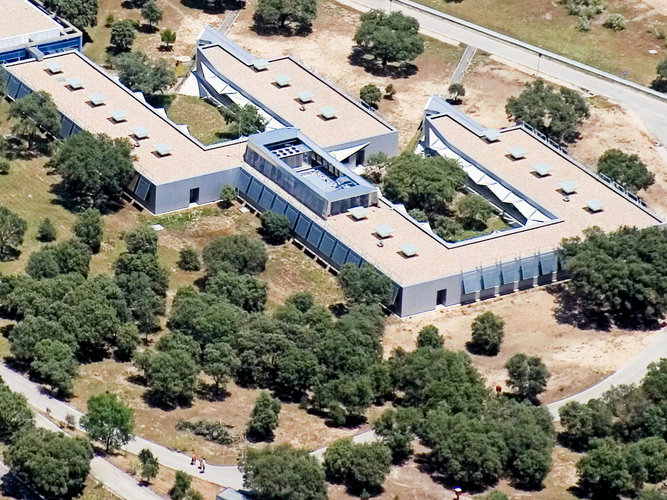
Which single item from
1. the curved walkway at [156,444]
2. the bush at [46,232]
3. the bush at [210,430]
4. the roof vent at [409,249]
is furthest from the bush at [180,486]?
the roof vent at [409,249]

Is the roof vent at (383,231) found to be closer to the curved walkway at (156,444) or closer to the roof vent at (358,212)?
the roof vent at (358,212)

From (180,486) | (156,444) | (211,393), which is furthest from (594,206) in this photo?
(180,486)

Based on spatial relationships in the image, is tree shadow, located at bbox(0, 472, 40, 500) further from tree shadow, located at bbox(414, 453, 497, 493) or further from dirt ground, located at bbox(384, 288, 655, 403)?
dirt ground, located at bbox(384, 288, 655, 403)

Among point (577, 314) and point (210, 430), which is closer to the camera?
point (210, 430)

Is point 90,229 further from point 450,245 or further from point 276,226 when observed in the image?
point 450,245

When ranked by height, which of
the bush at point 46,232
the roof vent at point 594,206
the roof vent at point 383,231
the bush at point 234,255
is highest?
the roof vent at point 594,206

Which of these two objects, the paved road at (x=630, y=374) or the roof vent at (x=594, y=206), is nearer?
the paved road at (x=630, y=374)
